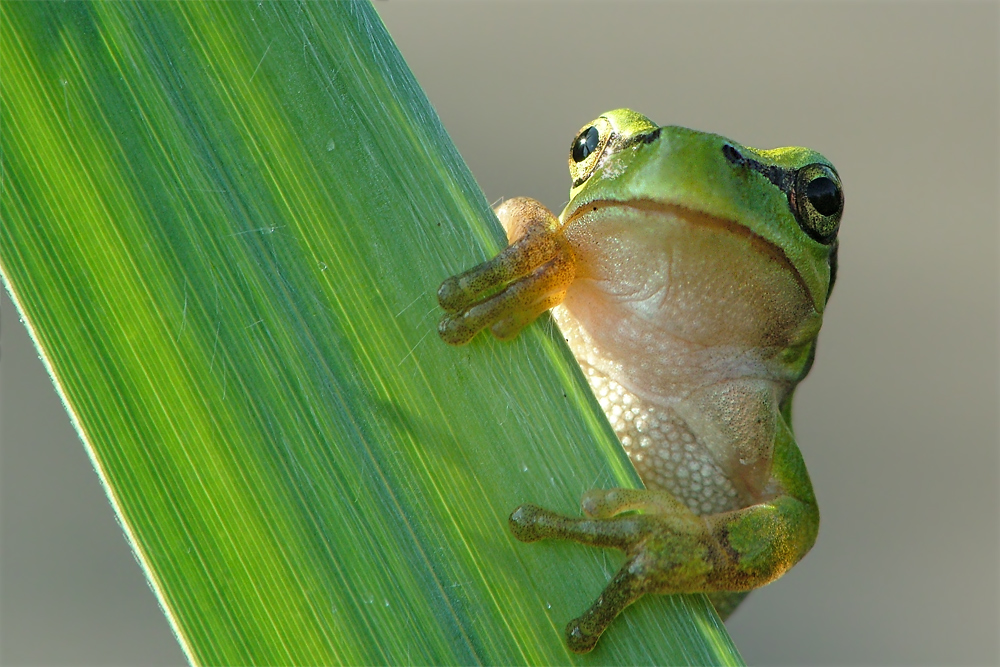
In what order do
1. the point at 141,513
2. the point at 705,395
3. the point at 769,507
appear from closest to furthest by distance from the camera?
1. the point at 141,513
2. the point at 769,507
3. the point at 705,395

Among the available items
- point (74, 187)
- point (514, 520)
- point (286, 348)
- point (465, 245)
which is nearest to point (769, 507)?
point (514, 520)

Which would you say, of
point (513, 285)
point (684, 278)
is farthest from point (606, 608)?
point (684, 278)

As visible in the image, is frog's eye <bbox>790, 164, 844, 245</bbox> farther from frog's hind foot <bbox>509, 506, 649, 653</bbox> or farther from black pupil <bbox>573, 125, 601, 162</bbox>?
frog's hind foot <bbox>509, 506, 649, 653</bbox>

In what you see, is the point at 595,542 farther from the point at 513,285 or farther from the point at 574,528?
the point at 513,285

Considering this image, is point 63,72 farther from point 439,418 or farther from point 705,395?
point 705,395

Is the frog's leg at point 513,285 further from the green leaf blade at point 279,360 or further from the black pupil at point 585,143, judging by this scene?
the black pupil at point 585,143
